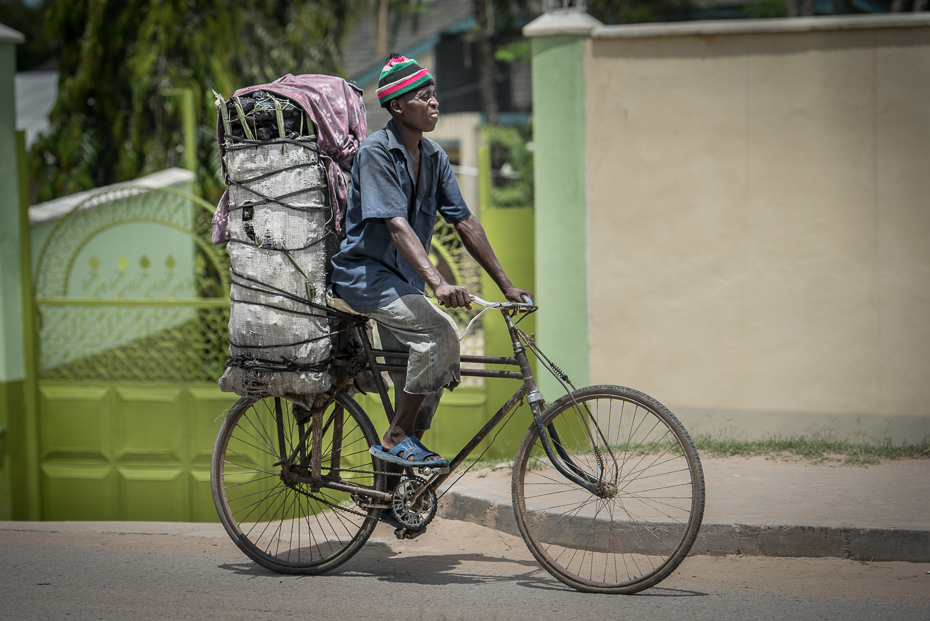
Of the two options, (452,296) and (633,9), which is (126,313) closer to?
(452,296)

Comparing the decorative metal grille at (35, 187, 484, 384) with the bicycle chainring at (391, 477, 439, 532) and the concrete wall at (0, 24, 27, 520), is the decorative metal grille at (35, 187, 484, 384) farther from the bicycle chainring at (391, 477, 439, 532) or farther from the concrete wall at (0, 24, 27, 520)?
the bicycle chainring at (391, 477, 439, 532)

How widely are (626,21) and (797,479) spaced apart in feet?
44.0

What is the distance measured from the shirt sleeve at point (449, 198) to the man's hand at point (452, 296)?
53 centimetres

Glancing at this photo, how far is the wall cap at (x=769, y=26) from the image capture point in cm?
549

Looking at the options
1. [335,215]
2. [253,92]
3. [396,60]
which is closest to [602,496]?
[335,215]

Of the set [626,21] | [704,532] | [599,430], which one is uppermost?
[626,21]

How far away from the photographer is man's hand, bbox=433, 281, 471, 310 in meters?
3.44

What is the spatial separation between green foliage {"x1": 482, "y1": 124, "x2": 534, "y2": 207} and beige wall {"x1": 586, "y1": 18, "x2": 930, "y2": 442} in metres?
9.63

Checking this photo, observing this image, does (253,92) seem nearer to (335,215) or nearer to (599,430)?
(335,215)

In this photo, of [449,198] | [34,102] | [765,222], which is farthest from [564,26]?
[34,102]

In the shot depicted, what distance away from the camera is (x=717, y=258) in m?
5.78

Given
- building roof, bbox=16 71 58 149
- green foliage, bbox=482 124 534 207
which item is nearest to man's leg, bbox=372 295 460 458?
green foliage, bbox=482 124 534 207

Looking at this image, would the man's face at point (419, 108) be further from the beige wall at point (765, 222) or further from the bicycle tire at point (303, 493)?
the beige wall at point (765, 222)

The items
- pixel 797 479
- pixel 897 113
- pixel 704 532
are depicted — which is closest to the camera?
pixel 704 532
